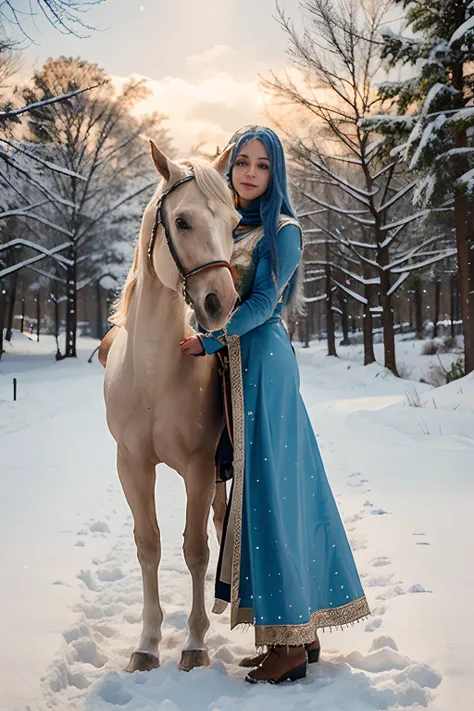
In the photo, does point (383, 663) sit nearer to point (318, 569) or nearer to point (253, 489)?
point (318, 569)

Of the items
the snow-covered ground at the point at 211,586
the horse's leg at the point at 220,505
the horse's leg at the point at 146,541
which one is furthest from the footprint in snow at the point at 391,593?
the horse's leg at the point at 146,541

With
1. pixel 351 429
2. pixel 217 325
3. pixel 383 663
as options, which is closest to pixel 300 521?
pixel 383 663

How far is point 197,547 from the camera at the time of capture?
9.59 feet

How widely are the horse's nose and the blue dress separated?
0.28 meters

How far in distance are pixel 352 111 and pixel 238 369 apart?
16467 millimetres

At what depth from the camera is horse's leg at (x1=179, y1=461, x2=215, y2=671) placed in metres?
2.78

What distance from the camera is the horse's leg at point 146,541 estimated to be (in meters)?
2.79

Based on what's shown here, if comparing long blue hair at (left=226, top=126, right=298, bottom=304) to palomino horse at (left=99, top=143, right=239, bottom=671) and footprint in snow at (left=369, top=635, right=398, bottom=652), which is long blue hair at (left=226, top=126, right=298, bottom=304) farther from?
footprint in snow at (left=369, top=635, right=398, bottom=652)

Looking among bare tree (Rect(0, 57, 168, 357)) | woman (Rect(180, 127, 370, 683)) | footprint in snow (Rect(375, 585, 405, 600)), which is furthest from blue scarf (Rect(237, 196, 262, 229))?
bare tree (Rect(0, 57, 168, 357))

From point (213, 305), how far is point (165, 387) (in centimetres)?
66

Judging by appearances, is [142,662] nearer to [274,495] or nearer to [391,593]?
[274,495]

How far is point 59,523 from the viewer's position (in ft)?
16.0

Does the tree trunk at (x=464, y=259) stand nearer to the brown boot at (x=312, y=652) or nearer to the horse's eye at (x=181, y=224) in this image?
the brown boot at (x=312, y=652)

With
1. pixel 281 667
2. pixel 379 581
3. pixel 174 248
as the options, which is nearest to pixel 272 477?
pixel 281 667
